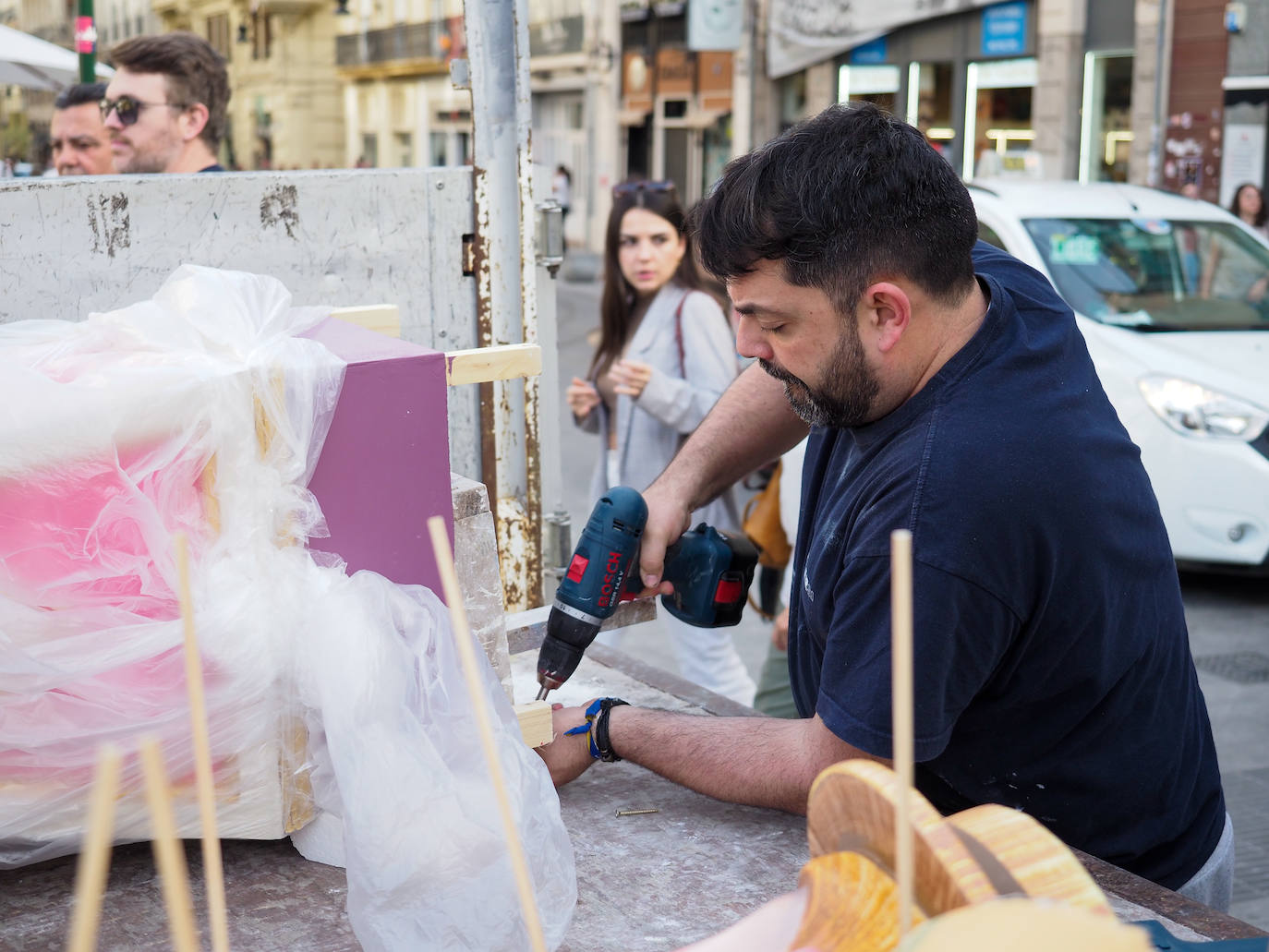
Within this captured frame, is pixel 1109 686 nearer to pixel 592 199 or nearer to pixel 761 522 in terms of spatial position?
pixel 761 522

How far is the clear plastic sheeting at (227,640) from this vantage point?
1.69 m

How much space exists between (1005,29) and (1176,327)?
14136 millimetres

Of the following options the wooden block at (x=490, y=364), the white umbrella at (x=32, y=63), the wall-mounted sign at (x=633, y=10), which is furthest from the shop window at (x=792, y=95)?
the wooden block at (x=490, y=364)

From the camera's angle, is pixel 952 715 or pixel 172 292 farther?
pixel 172 292

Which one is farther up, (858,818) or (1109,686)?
(858,818)

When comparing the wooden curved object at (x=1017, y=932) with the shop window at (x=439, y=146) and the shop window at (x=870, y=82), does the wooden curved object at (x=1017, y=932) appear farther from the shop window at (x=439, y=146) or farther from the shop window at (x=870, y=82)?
the shop window at (x=439, y=146)

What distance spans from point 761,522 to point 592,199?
27330 millimetres

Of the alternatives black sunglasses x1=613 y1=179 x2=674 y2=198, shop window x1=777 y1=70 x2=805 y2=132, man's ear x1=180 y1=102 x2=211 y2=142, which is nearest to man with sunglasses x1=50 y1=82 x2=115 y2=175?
man's ear x1=180 y1=102 x2=211 y2=142

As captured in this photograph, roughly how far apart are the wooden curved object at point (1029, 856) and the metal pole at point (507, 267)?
7.79ft

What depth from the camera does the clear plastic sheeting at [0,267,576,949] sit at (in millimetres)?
1688

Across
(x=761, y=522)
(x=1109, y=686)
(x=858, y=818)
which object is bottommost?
(x=761, y=522)

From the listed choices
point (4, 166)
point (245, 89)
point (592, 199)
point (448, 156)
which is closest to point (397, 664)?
point (4, 166)

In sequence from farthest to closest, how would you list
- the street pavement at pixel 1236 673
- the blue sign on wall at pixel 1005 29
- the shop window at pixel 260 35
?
the shop window at pixel 260 35, the blue sign on wall at pixel 1005 29, the street pavement at pixel 1236 673

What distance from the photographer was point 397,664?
179cm
